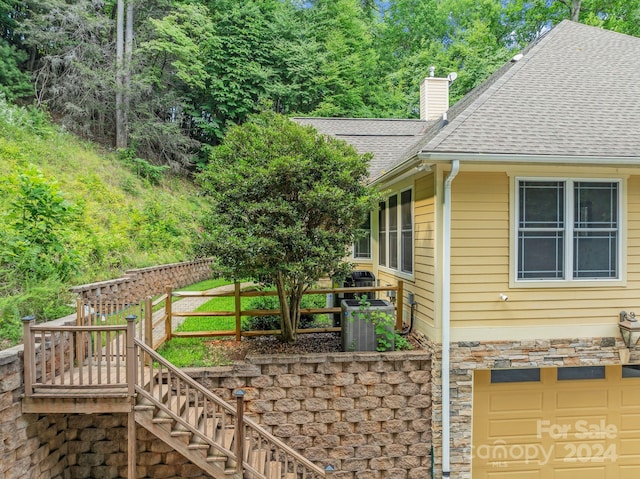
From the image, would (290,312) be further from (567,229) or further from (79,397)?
(567,229)

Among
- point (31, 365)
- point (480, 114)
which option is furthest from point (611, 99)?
point (31, 365)

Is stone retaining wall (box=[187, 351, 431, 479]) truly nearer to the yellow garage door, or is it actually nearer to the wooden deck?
the wooden deck

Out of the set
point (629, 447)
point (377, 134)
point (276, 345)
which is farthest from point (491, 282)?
point (377, 134)

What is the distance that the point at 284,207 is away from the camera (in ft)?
16.2

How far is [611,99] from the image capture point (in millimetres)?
6250

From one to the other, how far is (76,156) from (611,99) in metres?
15.4

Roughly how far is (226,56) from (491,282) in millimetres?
19440

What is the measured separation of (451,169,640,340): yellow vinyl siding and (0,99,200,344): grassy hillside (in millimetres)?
3951

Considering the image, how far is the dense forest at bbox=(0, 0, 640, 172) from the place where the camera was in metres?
16.3

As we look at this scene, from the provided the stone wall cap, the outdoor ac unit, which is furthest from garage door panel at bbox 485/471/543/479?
the outdoor ac unit

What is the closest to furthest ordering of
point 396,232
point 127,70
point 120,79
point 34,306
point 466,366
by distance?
point 466,366
point 34,306
point 396,232
point 127,70
point 120,79

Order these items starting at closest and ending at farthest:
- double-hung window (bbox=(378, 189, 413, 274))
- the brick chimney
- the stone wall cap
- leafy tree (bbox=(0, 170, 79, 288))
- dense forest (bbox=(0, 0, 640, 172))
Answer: the stone wall cap → leafy tree (bbox=(0, 170, 79, 288)) → double-hung window (bbox=(378, 189, 413, 274)) → the brick chimney → dense forest (bbox=(0, 0, 640, 172))

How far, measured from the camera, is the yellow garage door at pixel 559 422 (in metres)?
5.83

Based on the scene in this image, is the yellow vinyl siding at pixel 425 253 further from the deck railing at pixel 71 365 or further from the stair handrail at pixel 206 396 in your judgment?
the deck railing at pixel 71 365
